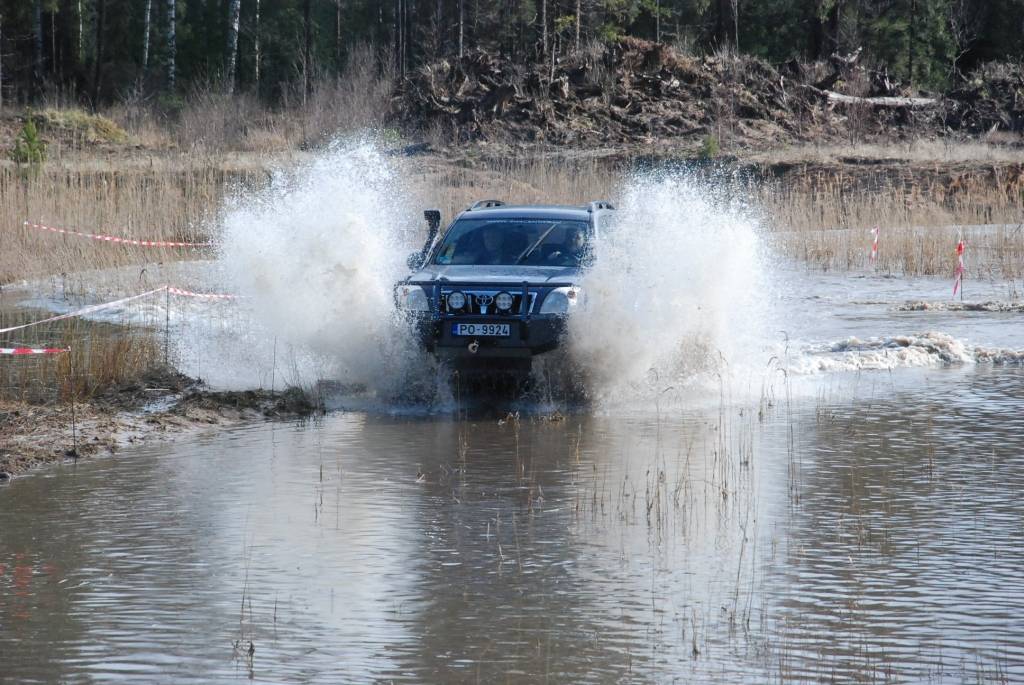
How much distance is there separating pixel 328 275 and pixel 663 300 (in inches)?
126

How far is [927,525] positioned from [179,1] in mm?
62698

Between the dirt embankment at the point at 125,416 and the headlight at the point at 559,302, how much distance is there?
2144 mm

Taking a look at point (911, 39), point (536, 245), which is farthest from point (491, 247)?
point (911, 39)

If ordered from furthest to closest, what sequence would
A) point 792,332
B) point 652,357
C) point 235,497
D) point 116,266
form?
point 116,266 → point 792,332 → point 652,357 → point 235,497

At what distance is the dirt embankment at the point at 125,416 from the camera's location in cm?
1104

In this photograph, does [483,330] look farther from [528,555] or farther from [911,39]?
[911,39]

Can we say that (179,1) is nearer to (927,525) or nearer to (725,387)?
(725,387)

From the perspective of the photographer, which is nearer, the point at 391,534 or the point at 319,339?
the point at 391,534

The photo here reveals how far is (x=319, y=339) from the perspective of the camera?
47.1 feet

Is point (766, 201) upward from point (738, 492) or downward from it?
upward

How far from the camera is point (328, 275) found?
1466 centimetres

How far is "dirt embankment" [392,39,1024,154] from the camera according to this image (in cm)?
A: 4372

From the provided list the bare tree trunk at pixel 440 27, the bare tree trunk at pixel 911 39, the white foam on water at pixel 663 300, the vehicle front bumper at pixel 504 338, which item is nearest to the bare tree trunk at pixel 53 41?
the bare tree trunk at pixel 440 27

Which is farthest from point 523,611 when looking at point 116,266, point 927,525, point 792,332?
point 116,266
